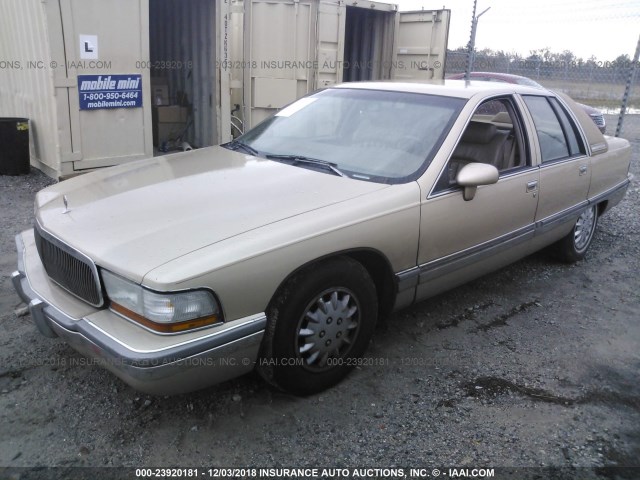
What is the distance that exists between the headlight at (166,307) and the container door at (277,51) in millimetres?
6893

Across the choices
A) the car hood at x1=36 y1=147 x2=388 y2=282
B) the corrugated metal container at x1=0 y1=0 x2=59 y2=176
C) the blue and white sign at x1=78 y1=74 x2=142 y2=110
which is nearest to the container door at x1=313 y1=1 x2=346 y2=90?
the blue and white sign at x1=78 y1=74 x2=142 y2=110

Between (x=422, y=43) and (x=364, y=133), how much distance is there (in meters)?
7.29

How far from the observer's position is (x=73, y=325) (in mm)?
2492

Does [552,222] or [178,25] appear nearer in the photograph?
[552,222]

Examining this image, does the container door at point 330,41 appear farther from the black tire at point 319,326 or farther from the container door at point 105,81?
the black tire at point 319,326

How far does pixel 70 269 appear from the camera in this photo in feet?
8.76

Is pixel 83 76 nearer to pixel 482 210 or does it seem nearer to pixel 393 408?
pixel 482 210

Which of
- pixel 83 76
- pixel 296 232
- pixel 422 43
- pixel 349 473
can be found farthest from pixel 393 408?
pixel 422 43

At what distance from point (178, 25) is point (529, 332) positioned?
7798 mm

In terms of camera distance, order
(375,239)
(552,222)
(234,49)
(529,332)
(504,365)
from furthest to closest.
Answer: (234,49) < (552,222) < (529,332) < (504,365) < (375,239)

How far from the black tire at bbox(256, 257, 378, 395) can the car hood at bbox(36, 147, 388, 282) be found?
0.36 metres

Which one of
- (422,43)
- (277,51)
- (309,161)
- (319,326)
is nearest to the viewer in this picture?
(319,326)

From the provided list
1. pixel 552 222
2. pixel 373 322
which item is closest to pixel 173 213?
pixel 373 322

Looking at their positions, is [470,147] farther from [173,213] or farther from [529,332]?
[173,213]
